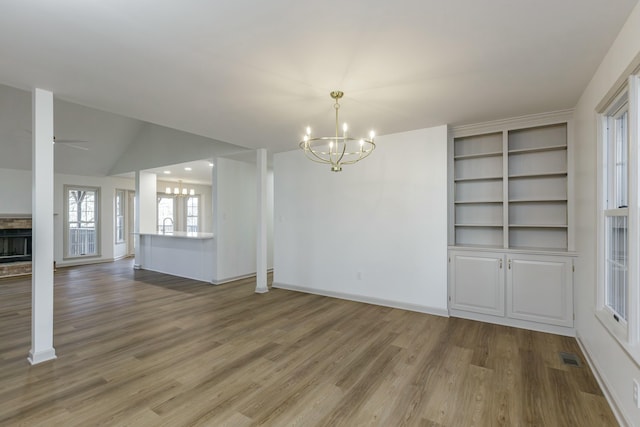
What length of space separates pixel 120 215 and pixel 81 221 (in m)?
1.13

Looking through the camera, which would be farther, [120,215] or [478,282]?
[120,215]

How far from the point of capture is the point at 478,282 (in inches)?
151

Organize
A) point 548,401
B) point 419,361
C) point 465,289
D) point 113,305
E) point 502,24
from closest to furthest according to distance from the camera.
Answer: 1. point 502,24
2. point 548,401
3. point 419,361
4. point 465,289
5. point 113,305

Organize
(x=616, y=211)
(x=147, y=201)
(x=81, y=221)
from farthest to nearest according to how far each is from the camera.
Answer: (x=81, y=221)
(x=147, y=201)
(x=616, y=211)

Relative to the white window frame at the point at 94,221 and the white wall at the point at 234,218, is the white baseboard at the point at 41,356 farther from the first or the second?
the white window frame at the point at 94,221

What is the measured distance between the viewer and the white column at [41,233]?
275 cm

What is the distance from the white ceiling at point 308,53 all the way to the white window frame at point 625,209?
17.6 inches

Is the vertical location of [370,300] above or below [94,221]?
below

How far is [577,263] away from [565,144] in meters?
1.40

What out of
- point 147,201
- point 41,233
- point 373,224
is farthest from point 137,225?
point 373,224

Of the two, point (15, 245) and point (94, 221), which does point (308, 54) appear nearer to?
point (15, 245)

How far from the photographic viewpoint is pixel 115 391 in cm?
231

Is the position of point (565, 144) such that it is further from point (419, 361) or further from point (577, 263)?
point (419, 361)

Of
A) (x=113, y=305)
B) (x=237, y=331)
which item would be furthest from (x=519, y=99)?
(x=113, y=305)
